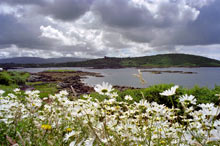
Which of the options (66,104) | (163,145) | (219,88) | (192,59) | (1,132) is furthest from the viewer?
(192,59)

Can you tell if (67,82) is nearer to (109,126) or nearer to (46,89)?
(46,89)

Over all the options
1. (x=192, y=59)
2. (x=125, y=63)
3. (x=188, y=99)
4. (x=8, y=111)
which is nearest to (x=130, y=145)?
(x=188, y=99)

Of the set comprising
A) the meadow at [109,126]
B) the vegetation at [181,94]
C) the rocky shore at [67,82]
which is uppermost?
the meadow at [109,126]

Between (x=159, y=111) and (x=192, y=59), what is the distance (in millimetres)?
133295

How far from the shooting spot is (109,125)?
2471mm

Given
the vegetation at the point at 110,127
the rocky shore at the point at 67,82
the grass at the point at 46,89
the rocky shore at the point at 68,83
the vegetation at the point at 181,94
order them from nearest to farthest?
the vegetation at the point at 110,127 → the vegetation at the point at 181,94 → the grass at the point at 46,89 → the rocky shore at the point at 68,83 → the rocky shore at the point at 67,82

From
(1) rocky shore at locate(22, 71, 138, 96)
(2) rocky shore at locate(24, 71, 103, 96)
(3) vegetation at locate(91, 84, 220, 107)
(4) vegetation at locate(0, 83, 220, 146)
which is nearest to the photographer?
(4) vegetation at locate(0, 83, 220, 146)

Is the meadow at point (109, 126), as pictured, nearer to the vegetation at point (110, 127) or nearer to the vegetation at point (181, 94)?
the vegetation at point (110, 127)

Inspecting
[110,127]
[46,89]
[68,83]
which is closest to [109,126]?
[110,127]

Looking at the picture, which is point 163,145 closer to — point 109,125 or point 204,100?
point 109,125

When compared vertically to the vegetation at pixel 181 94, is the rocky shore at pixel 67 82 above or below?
below

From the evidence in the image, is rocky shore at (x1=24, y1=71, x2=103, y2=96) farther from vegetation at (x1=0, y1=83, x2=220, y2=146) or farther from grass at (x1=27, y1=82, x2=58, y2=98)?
vegetation at (x1=0, y1=83, x2=220, y2=146)

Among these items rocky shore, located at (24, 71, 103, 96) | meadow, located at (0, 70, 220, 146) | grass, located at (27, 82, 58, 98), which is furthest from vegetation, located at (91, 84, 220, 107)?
grass, located at (27, 82, 58, 98)

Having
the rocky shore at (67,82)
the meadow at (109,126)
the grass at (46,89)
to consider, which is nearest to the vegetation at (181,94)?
the rocky shore at (67,82)
